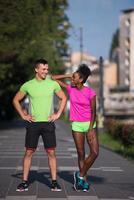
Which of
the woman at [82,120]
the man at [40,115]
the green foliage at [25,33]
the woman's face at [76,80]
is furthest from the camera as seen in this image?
the green foliage at [25,33]

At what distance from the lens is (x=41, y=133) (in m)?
11.9

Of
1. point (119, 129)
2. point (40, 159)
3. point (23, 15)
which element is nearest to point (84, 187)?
point (40, 159)

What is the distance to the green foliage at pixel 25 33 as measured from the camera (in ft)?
114

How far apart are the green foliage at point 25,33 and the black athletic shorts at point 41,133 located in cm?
1826

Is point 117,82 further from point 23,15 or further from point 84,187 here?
point 84,187

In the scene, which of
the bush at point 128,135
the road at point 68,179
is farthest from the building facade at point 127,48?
the road at point 68,179

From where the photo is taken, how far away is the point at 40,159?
19.2 m

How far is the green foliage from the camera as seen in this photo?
3483cm

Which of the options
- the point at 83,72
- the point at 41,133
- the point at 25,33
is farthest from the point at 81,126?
the point at 25,33

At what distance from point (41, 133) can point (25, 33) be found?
28.5 m

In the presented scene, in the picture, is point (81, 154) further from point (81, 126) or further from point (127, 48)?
point (127, 48)

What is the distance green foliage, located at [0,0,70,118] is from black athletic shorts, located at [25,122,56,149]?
59.9ft

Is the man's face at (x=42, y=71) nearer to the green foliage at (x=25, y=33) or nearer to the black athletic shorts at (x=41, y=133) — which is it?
the black athletic shorts at (x=41, y=133)

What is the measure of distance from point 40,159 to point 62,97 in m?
7.31
